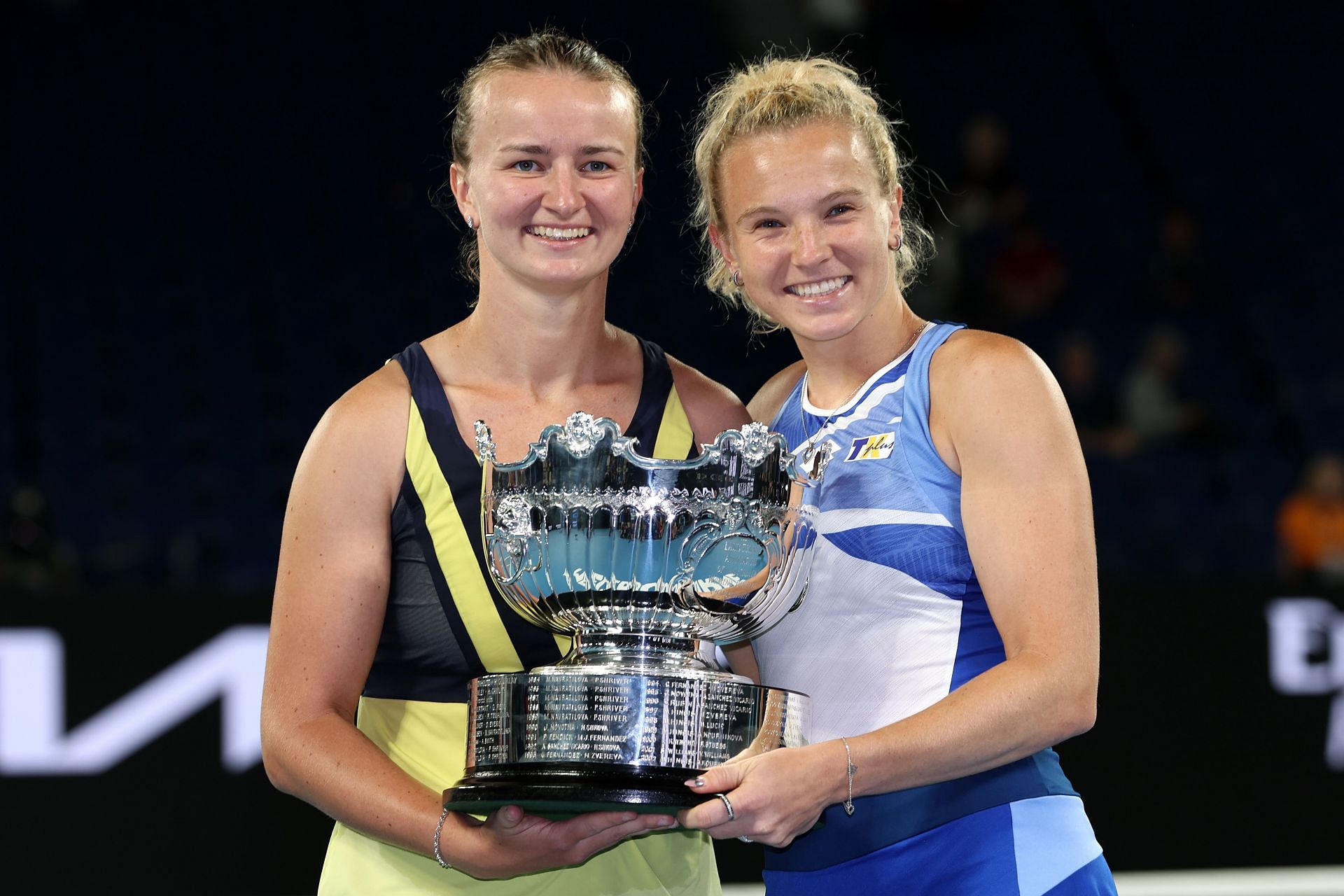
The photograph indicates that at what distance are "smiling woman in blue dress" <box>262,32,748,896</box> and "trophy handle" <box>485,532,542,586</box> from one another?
0.15 meters

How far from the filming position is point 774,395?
2.11 m

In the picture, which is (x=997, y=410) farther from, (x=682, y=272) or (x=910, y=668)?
(x=682, y=272)

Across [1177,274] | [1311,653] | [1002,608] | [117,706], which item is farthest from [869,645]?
[1177,274]

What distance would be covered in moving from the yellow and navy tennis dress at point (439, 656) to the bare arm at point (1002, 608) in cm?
32

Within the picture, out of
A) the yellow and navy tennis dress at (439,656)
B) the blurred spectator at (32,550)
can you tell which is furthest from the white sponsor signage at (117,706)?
the yellow and navy tennis dress at (439,656)

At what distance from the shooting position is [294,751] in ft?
5.49

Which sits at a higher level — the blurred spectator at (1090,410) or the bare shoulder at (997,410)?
the blurred spectator at (1090,410)

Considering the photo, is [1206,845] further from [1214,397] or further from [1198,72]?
[1198,72]

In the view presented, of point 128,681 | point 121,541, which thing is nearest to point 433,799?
point 128,681

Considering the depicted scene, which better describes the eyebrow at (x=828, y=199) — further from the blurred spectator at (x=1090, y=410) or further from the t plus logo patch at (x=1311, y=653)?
the blurred spectator at (x=1090, y=410)

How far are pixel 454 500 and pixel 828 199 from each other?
55 centimetres

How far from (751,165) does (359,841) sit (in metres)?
0.90

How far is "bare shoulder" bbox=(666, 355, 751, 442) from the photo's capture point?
190cm

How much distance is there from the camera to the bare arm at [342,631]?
1.64 meters
